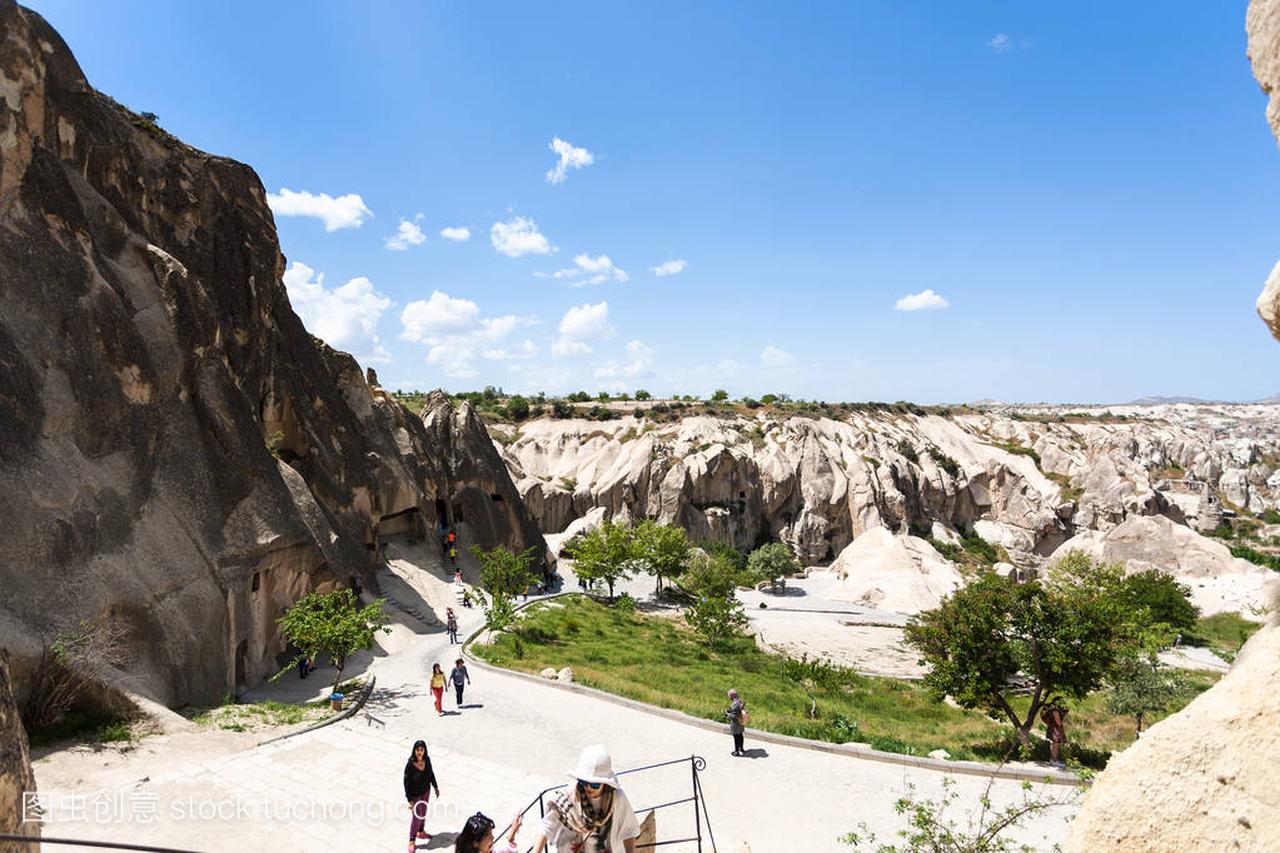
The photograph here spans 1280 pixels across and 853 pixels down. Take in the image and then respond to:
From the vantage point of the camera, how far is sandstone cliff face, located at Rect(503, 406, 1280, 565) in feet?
191

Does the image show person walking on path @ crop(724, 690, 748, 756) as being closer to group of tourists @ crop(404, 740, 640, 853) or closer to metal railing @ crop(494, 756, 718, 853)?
metal railing @ crop(494, 756, 718, 853)

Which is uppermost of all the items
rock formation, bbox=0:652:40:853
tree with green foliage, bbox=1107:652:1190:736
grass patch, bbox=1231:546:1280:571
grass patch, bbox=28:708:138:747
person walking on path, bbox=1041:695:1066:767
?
A: rock formation, bbox=0:652:40:853

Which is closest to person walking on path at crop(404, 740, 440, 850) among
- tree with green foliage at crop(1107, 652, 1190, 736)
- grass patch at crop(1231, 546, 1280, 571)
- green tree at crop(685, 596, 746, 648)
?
tree with green foliage at crop(1107, 652, 1190, 736)

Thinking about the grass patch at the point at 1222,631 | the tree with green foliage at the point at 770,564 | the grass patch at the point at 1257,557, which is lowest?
the grass patch at the point at 1222,631

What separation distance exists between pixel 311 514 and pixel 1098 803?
2300 cm

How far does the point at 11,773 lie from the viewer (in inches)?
186

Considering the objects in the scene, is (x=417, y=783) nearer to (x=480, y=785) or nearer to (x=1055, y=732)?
(x=480, y=785)

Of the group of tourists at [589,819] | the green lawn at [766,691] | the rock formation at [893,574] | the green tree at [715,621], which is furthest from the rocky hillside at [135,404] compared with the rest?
the rock formation at [893,574]

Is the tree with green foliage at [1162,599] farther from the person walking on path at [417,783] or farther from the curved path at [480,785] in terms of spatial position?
the person walking on path at [417,783]

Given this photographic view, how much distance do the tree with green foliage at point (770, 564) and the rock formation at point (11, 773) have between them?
4634 cm

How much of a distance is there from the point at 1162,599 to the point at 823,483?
2799cm

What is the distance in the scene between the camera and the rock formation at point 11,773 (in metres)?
4.55

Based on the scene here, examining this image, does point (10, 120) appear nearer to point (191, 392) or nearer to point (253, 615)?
point (191, 392)

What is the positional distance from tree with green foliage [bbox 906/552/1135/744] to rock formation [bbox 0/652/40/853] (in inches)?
656
